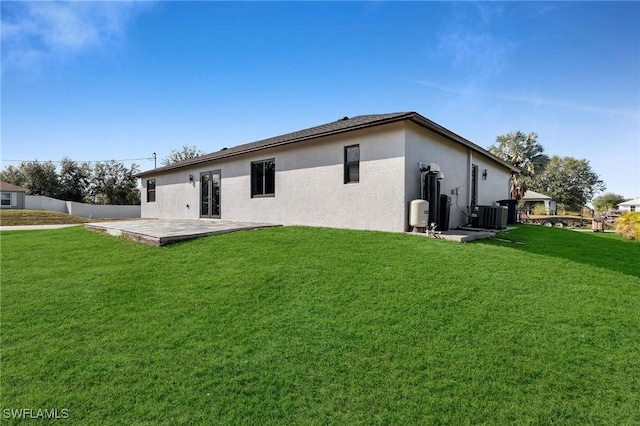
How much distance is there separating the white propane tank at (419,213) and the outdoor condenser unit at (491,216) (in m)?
3.79

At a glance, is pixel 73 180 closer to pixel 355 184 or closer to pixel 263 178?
pixel 263 178

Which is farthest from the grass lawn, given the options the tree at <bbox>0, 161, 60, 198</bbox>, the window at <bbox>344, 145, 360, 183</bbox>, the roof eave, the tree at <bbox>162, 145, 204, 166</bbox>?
the tree at <bbox>0, 161, 60, 198</bbox>

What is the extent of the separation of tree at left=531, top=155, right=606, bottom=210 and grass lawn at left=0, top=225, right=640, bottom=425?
44.1 metres

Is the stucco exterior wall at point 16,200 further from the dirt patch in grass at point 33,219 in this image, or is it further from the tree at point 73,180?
the dirt patch in grass at point 33,219

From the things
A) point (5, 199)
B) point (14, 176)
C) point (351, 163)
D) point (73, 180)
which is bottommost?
point (5, 199)

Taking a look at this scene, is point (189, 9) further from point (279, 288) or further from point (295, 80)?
point (279, 288)

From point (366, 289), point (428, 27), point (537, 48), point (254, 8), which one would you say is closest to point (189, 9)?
point (254, 8)

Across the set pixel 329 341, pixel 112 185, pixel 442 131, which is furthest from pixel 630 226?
pixel 112 185

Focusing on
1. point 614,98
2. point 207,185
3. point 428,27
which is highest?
point 428,27

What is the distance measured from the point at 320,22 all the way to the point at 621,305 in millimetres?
9668

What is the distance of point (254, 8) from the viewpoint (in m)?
8.43

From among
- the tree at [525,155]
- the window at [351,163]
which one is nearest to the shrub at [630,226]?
the window at [351,163]

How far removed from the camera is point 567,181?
4062cm

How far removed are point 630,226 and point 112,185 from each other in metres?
44.5
